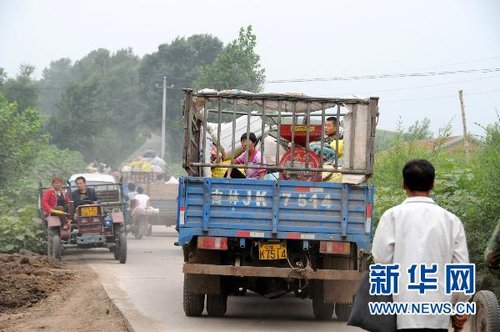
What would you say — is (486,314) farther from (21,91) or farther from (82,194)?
(21,91)

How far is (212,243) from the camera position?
11648 millimetres

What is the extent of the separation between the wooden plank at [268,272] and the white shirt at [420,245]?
5.75 metres

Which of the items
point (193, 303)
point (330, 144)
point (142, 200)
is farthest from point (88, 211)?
point (142, 200)

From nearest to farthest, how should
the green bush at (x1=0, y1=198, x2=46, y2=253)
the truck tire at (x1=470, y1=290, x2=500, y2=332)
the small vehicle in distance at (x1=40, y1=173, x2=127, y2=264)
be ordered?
the truck tire at (x1=470, y1=290, x2=500, y2=332) < the small vehicle in distance at (x1=40, y1=173, x2=127, y2=264) < the green bush at (x1=0, y1=198, x2=46, y2=253)

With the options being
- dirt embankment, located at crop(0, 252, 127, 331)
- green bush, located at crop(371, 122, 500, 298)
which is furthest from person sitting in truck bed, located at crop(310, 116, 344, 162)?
dirt embankment, located at crop(0, 252, 127, 331)

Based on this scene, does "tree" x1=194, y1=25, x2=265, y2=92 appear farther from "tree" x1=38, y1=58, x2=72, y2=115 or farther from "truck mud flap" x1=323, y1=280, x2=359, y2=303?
"tree" x1=38, y1=58, x2=72, y2=115

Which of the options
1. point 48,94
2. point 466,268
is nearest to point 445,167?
point 466,268

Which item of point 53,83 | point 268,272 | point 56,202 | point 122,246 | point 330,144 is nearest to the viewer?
point 268,272

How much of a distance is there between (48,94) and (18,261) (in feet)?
398

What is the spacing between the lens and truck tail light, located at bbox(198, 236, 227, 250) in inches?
458

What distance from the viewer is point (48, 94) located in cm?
13625

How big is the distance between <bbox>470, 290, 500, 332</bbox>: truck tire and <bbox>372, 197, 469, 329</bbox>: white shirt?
270cm

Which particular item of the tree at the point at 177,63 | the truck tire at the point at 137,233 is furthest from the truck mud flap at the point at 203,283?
the tree at the point at 177,63

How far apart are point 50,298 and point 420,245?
381 inches
